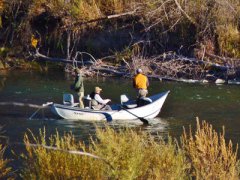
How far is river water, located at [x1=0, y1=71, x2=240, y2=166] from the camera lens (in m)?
19.3

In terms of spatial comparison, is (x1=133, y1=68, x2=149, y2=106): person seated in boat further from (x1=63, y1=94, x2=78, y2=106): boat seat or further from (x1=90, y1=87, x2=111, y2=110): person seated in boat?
(x1=63, y1=94, x2=78, y2=106): boat seat

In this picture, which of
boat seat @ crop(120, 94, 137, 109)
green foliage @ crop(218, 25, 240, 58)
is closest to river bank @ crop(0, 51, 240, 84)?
green foliage @ crop(218, 25, 240, 58)

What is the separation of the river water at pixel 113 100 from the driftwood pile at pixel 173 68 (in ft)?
3.58

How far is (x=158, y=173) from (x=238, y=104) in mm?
15838

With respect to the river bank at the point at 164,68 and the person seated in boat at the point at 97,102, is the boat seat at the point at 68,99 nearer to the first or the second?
the person seated in boat at the point at 97,102

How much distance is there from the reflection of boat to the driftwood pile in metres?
8.32

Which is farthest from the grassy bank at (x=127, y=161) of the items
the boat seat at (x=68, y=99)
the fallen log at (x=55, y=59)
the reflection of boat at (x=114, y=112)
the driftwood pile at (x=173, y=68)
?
the fallen log at (x=55, y=59)

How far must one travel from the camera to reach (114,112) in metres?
20.6

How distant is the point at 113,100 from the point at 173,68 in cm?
688

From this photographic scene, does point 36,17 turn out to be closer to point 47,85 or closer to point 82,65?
point 82,65

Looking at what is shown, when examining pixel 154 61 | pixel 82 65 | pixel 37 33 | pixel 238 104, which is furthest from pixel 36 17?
pixel 238 104

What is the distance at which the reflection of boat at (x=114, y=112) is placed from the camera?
20328 mm

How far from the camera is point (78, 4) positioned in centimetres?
3541

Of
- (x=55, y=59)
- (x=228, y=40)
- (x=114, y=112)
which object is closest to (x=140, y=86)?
(x=114, y=112)
